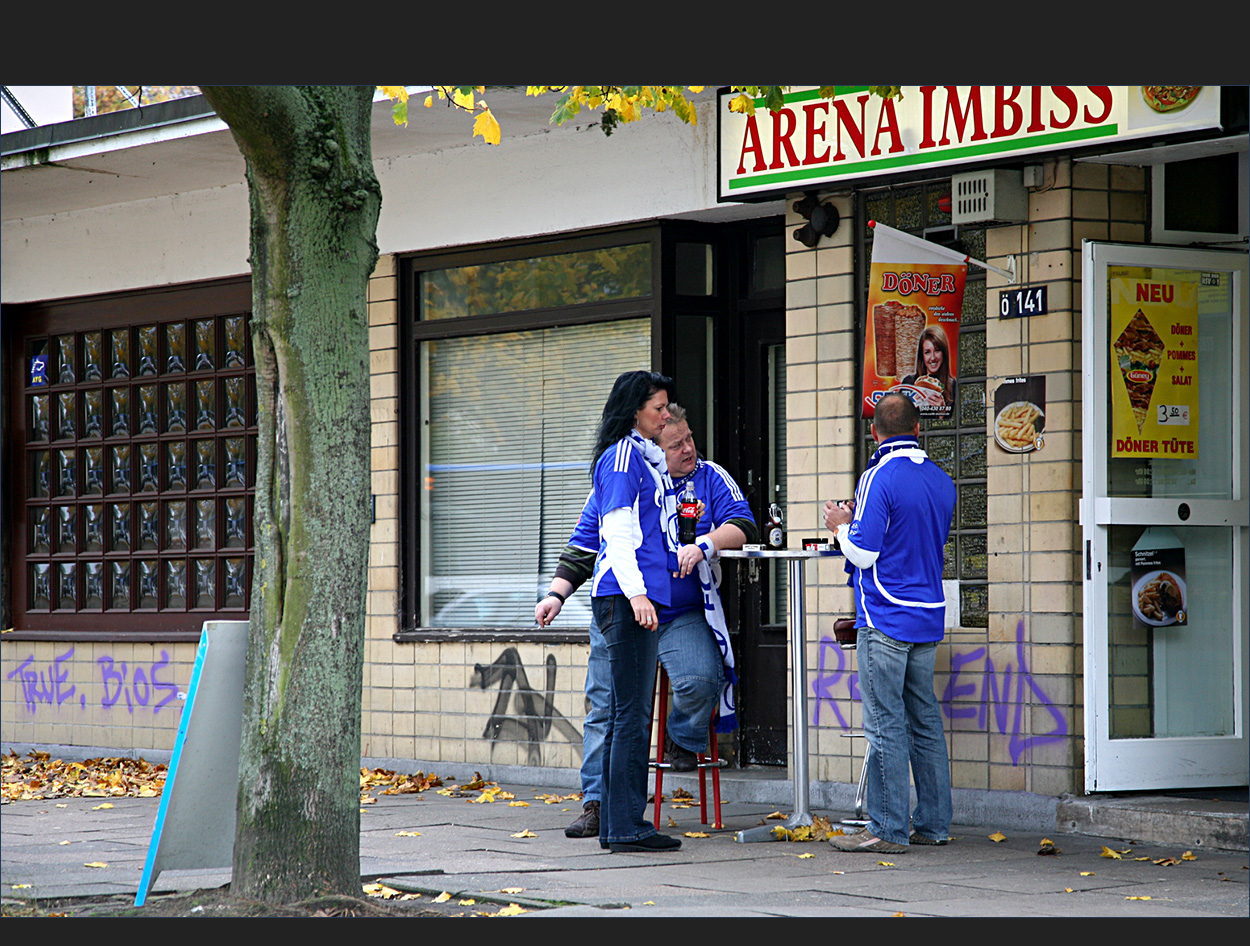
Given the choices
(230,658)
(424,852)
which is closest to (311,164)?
(230,658)

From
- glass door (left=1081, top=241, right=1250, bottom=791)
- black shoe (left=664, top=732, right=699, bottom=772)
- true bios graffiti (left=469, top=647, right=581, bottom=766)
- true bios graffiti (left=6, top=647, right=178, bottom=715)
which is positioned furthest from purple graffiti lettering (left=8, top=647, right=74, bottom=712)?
glass door (left=1081, top=241, right=1250, bottom=791)

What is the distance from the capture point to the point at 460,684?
10.9m

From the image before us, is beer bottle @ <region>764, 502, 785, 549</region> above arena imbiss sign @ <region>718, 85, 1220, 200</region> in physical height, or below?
below

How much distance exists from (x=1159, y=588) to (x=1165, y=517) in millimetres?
363

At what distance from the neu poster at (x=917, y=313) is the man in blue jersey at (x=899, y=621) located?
4.06 feet

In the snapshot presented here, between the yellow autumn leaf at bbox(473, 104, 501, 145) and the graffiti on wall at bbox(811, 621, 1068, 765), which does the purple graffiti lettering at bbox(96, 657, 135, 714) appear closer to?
the yellow autumn leaf at bbox(473, 104, 501, 145)

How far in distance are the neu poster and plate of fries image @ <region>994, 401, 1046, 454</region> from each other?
394mm

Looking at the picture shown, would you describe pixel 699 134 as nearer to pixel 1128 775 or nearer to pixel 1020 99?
pixel 1020 99

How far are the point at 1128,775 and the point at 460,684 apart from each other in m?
4.50

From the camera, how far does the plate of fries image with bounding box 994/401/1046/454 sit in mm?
8344

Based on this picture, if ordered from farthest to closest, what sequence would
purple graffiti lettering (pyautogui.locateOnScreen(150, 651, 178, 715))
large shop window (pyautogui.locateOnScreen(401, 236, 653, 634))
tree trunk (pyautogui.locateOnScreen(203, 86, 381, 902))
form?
purple graffiti lettering (pyautogui.locateOnScreen(150, 651, 178, 715)) → large shop window (pyautogui.locateOnScreen(401, 236, 653, 634)) → tree trunk (pyautogui.locateOnScreen(203, 86, 381, 902))

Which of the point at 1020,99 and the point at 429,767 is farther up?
the point at 1020,99

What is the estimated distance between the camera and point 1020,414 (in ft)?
27.5

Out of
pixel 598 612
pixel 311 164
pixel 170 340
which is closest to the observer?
pixel 311 164
